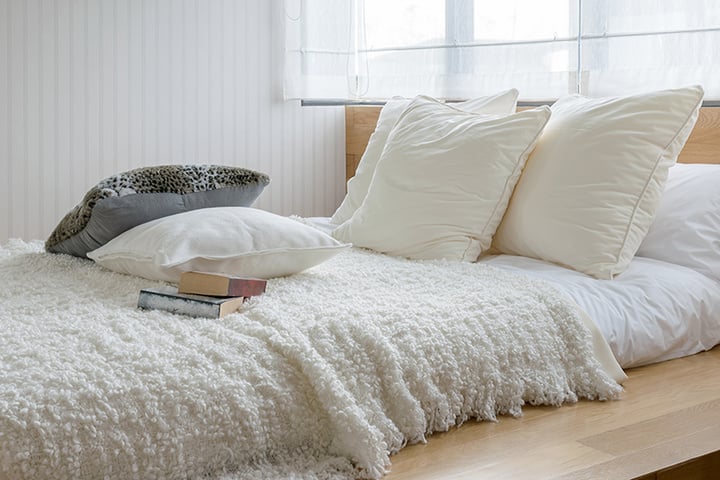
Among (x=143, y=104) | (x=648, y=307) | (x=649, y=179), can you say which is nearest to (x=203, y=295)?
(x=648, y=307)

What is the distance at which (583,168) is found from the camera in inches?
82.0

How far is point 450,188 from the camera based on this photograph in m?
2.21

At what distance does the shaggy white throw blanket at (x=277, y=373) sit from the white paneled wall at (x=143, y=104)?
4.02 feet

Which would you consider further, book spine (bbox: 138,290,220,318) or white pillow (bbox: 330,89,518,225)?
white pillow (bbox: 330,89,518,225)

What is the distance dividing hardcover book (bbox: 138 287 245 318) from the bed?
3 centimetres

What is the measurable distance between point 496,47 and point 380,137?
0.62m

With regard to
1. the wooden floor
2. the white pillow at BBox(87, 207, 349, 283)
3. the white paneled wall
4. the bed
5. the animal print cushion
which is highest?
the white paneled wall

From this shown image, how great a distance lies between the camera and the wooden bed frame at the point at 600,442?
1.40 metres

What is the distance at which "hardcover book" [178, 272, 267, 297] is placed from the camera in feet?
5.32

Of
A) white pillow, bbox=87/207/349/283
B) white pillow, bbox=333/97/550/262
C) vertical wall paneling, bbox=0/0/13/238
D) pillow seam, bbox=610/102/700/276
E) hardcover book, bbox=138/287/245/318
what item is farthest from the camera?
vertical wall paneling, bbox=0/0/13/238

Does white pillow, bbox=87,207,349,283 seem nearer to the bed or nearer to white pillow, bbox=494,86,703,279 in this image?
the bed

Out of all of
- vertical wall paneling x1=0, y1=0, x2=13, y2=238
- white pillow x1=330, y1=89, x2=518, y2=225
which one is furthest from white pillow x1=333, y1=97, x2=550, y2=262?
vertical wall paneling x1=0, y1=0, x2=13, y2=238

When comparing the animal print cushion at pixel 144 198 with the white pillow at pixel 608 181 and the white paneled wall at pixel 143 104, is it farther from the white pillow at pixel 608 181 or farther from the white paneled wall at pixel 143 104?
the white paneled wall at pixel 143 104

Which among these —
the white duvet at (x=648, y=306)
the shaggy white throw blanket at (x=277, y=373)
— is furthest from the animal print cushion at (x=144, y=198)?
the white duvet at (x=648, y=306)
